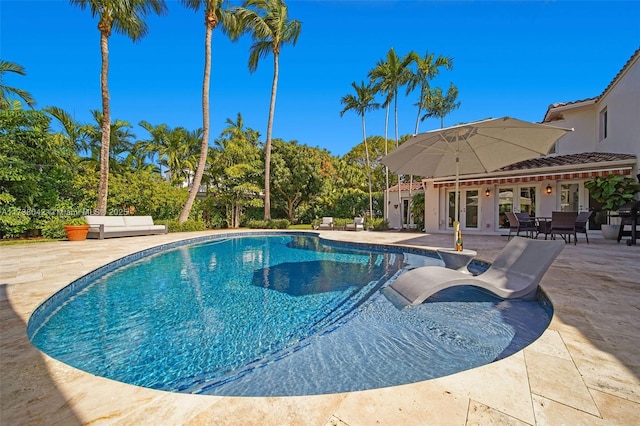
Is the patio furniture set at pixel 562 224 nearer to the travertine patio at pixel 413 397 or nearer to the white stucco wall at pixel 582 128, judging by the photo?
the white stucco wall at pixel 582 128

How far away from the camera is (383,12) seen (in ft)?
56.2

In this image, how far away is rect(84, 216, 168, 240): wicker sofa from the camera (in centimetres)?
1357

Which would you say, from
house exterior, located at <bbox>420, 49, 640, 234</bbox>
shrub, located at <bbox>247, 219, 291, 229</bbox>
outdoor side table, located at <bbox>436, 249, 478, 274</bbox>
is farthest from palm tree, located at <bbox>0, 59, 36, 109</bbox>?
house exterior, located at <bbox>420, 49, 640, 234</bbox>

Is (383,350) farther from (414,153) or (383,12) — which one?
(383,12)

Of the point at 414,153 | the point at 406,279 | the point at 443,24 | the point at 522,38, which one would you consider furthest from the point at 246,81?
the point at 406,279

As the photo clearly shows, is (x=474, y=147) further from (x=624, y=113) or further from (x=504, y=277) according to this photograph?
(x=624, y=113)

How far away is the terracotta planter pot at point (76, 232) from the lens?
12.8 metres

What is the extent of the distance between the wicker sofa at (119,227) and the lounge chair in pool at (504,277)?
46.5 feet

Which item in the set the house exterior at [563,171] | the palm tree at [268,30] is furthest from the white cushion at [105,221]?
the house exterior at [563,171]

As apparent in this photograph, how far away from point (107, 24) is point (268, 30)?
413 inches

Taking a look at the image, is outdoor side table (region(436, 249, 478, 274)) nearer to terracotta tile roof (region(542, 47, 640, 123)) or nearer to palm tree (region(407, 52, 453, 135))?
terracotta tile roof (region(542, 47, 640, 123))

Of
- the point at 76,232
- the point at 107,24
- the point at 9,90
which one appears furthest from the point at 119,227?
the point at 107,24

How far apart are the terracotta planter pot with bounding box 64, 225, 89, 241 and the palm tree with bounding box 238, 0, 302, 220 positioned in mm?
11659

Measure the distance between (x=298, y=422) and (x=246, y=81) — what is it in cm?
2877
